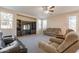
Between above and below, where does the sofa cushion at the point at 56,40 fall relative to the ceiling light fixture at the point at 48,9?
below

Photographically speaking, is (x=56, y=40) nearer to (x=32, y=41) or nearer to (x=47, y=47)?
(x=47, y=47)

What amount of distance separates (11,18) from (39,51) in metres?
0.72

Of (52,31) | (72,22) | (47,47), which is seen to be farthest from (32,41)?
(72,22)

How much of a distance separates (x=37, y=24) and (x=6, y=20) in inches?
22.6

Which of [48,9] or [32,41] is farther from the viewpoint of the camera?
[32,41]

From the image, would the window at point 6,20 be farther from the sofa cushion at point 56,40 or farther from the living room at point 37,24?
the sofa cushion at point 56,40

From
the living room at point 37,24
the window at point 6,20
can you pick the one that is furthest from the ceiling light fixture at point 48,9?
the window at point 6,20

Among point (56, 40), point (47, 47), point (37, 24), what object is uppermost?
point (37, 24)

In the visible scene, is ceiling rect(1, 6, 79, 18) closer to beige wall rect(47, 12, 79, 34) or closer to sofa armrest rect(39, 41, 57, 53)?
beige wall rect(47, 12, 79, 34)

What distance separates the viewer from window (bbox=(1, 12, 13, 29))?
5.11 feet

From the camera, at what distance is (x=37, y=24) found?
1854mm

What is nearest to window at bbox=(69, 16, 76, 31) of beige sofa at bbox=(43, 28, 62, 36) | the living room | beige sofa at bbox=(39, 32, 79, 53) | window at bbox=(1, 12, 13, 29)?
the living room

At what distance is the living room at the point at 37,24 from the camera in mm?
1563
